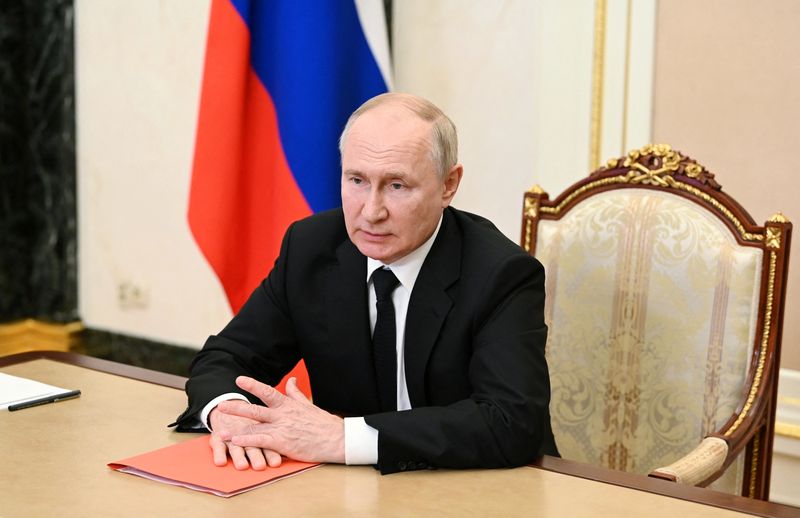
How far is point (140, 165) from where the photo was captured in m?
4.49

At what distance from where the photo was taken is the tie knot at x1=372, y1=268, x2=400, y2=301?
1916 millimetres

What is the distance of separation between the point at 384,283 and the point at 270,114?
1.50 m

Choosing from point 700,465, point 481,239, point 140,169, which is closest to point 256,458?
point 481,239

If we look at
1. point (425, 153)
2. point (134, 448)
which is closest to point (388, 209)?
point (425, 153)

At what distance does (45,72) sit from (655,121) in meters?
3.06

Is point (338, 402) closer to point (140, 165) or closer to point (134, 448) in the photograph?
point (134, 448)

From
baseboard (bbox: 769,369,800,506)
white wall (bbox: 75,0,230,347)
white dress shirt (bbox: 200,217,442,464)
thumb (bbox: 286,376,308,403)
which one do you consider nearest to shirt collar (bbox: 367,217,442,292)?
white dress shirt (bbox: 200,217,442,464)

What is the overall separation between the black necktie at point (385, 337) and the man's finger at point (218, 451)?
1.43 feet

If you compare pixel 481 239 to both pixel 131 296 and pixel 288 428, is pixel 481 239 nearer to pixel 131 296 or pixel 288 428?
pixel 288 428

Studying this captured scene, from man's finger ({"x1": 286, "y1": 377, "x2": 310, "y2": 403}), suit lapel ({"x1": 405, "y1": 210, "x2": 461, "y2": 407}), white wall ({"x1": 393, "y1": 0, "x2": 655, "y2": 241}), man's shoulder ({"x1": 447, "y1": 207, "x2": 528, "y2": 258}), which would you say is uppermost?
white wall ({"x1": 393, "y1": 0, "x2": 655, "y2": 241})

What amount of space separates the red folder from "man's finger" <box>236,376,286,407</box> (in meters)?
0.13

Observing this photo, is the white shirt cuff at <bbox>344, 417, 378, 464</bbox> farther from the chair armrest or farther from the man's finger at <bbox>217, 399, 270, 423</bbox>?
the chair armrest

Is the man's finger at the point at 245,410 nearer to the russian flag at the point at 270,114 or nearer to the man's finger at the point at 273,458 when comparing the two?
the man's finger at the point at 273,458

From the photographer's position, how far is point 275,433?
1.56 metres
